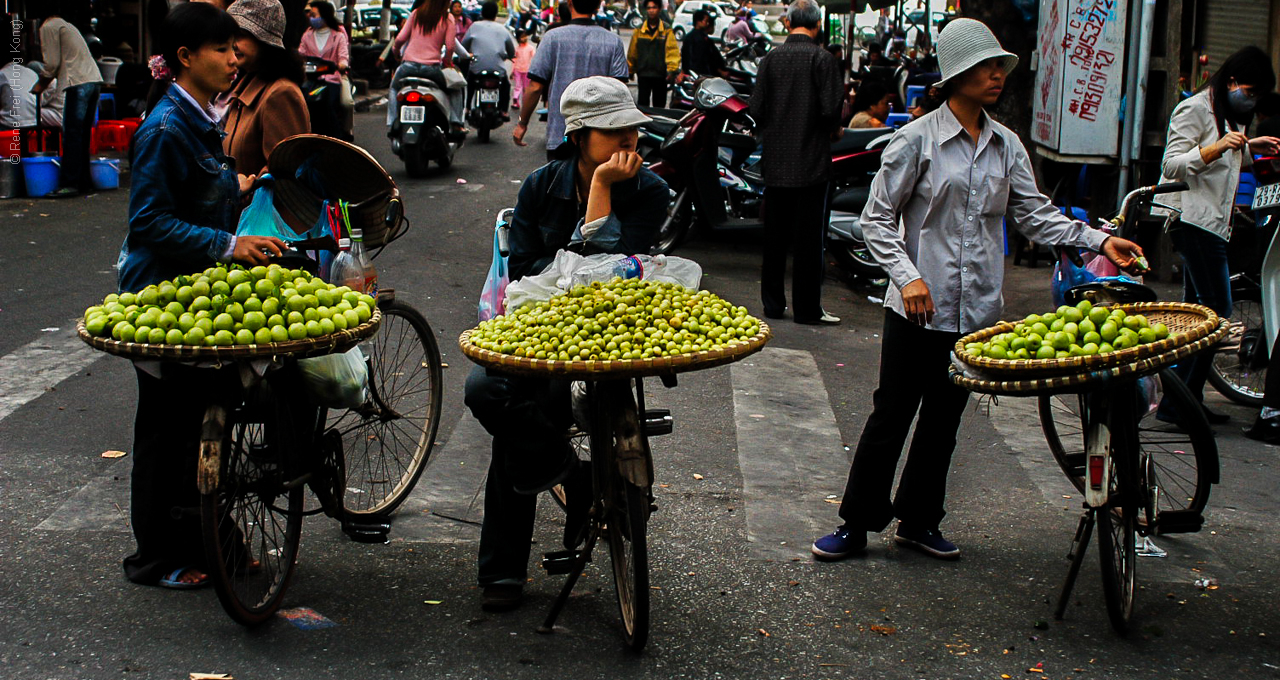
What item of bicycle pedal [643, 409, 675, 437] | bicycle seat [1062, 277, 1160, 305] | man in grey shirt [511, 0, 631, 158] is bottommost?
bicycle pedal [643, 409, 675, 437]

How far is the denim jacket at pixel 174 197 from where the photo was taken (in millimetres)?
3979

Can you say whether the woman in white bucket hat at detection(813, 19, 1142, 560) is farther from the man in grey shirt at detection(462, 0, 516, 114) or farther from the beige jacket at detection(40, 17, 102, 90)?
the man in grey shirt at detection(462, 0, 516, 114)

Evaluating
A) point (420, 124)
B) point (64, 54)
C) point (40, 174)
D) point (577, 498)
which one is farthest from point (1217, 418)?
point (40, 174)

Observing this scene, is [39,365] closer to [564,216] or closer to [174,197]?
[174,197]

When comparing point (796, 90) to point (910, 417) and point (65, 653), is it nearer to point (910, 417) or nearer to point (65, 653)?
point (910, 417)

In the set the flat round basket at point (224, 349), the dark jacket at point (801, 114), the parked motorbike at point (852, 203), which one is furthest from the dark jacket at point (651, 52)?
the flat round basket at point (224, 349)

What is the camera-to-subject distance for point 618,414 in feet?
12.5

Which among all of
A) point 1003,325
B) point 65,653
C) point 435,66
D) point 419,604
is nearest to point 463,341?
point 419,604

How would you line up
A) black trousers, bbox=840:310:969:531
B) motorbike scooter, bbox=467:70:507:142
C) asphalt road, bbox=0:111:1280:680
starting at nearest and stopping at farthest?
asphalt road, bbox=0:111:1280:680, black trousers, bbox=840:310:969:531, motorbike scooter, bbox=467:70:507:142

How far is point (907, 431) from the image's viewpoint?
4695mm

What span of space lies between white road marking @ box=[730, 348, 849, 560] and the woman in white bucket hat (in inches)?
12.8

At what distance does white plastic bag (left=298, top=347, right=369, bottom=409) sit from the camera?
14.0ft

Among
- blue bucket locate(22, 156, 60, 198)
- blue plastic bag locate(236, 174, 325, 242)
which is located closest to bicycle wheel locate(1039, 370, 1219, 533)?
blue plastic bag locate(236, 174, 325, 242)

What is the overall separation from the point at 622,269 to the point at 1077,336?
54.6 inches
